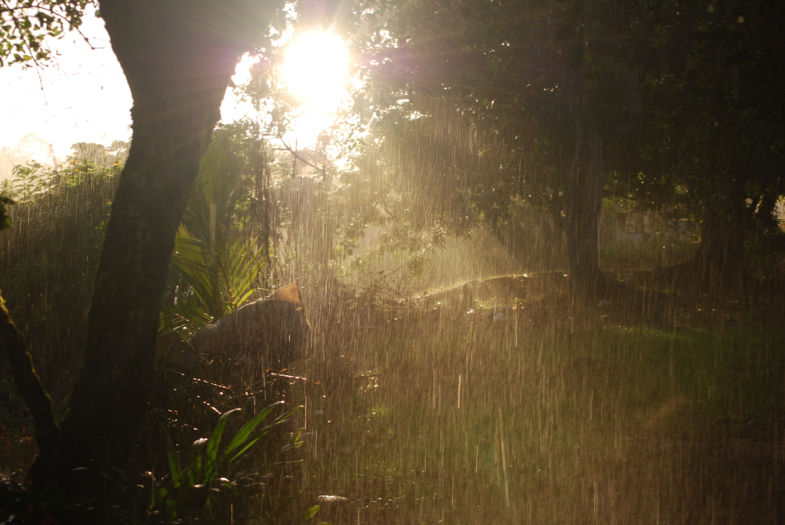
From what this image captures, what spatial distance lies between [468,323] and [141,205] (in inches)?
335

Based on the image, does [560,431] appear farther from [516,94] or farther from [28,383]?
[516,94]

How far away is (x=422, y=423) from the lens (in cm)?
705

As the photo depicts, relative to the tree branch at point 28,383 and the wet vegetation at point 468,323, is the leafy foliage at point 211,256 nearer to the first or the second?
the wet vegetation at point 468,323

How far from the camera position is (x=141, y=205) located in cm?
456

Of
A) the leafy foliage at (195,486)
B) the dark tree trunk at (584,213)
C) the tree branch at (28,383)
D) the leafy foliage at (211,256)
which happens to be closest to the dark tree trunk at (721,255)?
the dark tree trunk at (584,213)

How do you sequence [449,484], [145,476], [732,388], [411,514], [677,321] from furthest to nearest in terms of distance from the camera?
[677,321] → [732,388] → [449,484] → [411,514] → [145,476]

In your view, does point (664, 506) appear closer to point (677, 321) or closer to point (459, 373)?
point (459, 373)

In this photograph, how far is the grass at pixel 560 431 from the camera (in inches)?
191

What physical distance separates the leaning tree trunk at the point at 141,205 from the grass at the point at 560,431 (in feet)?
5.72

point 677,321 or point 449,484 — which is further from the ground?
point 677,321

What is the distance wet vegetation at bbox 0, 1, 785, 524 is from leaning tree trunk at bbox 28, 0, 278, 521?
0.41 ft

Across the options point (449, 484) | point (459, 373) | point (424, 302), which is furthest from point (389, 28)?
point (449, 484)

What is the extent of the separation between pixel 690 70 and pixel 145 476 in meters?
8.48

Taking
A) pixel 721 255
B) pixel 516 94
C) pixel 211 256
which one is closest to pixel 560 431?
pixel 211 256
